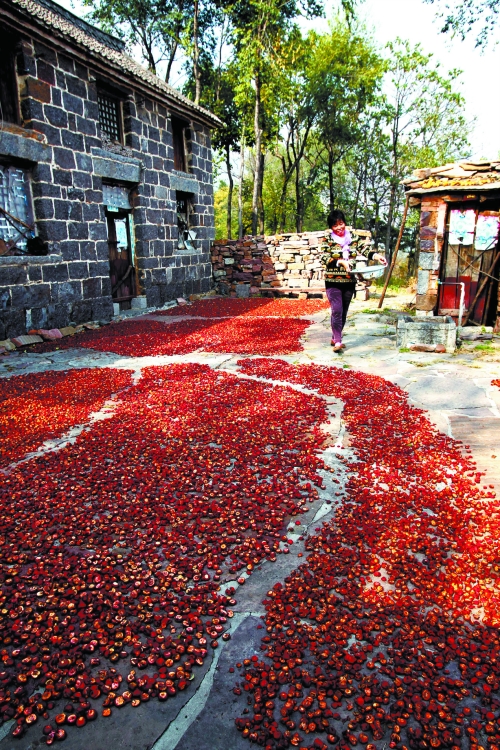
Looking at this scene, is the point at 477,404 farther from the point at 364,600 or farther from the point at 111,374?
the point at 111,374

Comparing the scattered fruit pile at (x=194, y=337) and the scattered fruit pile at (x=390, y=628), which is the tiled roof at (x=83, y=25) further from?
the scattered fruit pile at (x=390, y=628)

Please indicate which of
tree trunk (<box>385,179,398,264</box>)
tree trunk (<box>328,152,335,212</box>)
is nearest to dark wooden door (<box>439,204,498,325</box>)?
tree trunk (<box>385,179,398,264</box>)

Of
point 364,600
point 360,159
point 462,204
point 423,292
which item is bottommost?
point 364,600

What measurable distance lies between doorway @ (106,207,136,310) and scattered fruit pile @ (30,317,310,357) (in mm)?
1810

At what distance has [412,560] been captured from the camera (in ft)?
9.35

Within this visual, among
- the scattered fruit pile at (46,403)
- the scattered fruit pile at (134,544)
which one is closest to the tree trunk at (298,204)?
the scattered fruit pile at (46,403)

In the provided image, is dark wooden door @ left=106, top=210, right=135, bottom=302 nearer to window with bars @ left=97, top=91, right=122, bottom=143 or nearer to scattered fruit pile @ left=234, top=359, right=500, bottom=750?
window with bars @ left=97, top=91, right=122, bottom=143

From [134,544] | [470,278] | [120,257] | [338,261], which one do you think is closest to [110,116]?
[120,257]

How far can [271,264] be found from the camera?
17344 mm

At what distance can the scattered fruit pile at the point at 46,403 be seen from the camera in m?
4.80

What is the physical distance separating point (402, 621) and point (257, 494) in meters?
1.47

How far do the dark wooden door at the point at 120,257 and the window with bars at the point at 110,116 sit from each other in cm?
199

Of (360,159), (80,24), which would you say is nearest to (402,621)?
(80,24)

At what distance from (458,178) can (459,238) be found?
4.21ft
